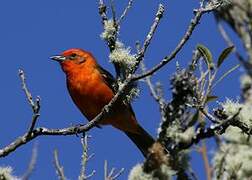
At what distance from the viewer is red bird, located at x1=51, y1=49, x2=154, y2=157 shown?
5.47 metres

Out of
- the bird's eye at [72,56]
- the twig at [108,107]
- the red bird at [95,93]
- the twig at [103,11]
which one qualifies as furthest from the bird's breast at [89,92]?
the twig at [103,11]

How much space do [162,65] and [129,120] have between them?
11.3 feet

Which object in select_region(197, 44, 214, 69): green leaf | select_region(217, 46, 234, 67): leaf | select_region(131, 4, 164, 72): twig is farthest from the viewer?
select_region(131, 4, 164, 72): twig

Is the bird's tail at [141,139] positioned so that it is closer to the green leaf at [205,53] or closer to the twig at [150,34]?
the twig at [150,34]

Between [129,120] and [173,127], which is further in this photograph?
[129,120]

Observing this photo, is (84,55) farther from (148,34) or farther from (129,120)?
(148,34)

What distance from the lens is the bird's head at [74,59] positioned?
604 cm

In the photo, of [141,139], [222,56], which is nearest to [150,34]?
[222,56]

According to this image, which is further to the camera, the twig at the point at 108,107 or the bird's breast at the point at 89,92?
the bird's breast at the point at 89,92

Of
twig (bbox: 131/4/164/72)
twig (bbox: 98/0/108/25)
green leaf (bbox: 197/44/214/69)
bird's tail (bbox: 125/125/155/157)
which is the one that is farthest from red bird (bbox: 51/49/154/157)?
green leaf (bbox: 197/44/214/69)

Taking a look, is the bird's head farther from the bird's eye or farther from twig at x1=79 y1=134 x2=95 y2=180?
twig at x1=79 y1=134 x2=95 y2=180

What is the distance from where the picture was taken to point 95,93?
219 inches

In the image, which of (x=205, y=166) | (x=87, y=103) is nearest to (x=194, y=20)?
(x=205, y=166)

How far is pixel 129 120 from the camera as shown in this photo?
5.78m
